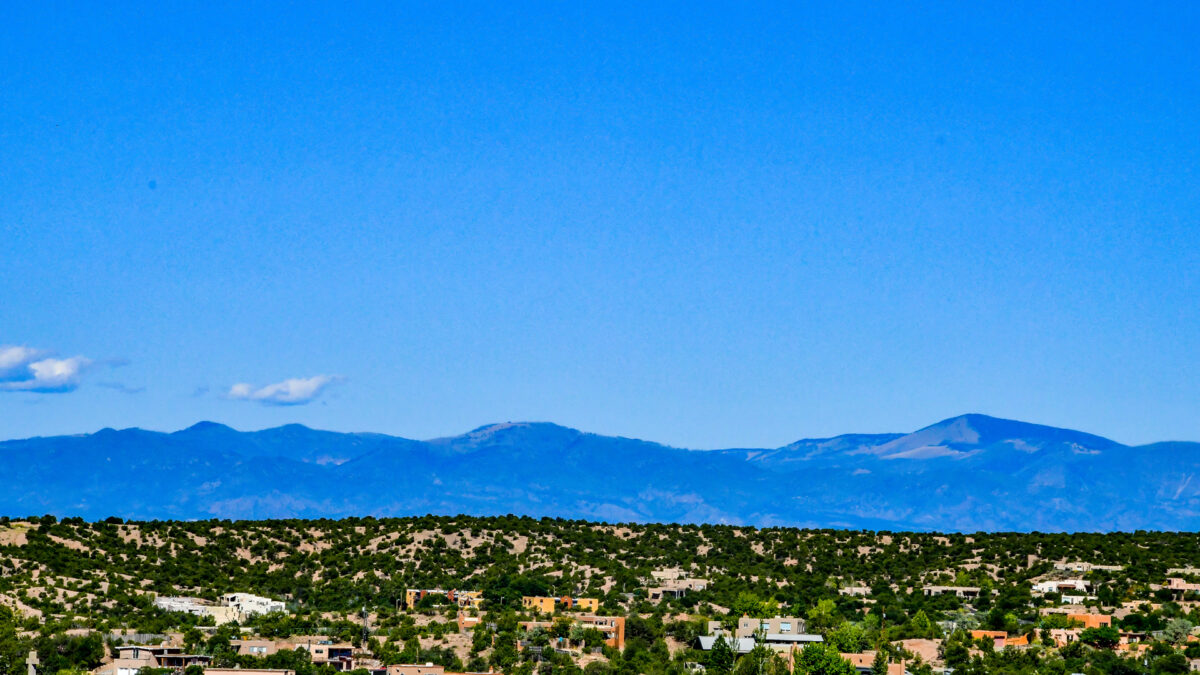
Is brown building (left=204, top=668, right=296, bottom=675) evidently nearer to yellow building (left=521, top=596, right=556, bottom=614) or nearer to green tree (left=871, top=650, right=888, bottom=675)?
yellow building (left=521, top=596, right=556, bottom=614)

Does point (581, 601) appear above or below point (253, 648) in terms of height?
above

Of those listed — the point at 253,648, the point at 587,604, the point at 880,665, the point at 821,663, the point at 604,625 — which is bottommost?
the point at 880,665

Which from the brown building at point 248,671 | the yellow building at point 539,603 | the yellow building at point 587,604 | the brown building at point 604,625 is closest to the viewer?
the brown building at point 248,671

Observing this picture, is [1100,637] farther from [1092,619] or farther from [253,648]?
[253,648]

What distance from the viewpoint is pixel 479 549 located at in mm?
140750

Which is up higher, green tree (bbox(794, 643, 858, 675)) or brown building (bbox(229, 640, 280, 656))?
brown building (bbox(229, 640, 280, 656))

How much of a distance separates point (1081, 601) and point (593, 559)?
36148 mm

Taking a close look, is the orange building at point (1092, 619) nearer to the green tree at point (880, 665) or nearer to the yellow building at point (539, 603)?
the green tree at point (880, 665)

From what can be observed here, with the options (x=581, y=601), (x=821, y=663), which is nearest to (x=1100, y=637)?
(x=821, y=663)

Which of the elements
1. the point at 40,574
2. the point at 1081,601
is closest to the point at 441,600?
the point at 40,574

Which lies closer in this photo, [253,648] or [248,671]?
[248,671]

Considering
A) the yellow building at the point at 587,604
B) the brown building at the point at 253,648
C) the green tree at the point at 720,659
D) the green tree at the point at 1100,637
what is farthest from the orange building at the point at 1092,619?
the brown building at the point at 253,648

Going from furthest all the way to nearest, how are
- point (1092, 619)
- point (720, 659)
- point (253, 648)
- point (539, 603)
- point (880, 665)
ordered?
point (539, 603), point (1092, 619), point (253, 648), point (720, 659), point (880, 665)

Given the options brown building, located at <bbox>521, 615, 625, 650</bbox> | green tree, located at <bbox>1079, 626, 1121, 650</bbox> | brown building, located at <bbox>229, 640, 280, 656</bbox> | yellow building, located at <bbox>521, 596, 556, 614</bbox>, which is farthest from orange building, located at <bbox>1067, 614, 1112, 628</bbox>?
brown building, located at <bbox>229, 640, 280, 656</bbox>
